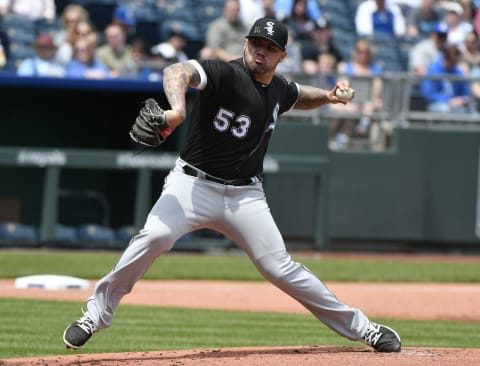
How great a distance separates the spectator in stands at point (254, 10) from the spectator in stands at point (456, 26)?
3.03 meters

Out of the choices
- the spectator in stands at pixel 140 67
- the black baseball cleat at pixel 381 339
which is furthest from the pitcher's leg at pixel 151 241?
the spectator in stands at pixel 140 67

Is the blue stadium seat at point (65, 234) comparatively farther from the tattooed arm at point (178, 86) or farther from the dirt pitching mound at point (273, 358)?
the tattooed arm at point (178, 86)

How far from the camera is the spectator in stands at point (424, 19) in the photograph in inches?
685

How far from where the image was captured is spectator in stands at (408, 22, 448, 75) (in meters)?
15.8

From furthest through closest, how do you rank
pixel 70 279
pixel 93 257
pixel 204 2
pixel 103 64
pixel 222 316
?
pixel 204 2 → pixel 103 64 → pixel 93 257 → pixel 70 279 → pixel 222 316

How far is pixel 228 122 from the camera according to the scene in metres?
5.94

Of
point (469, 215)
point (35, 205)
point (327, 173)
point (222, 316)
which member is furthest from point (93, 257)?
point (469, 215)

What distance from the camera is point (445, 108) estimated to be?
15.2 meters

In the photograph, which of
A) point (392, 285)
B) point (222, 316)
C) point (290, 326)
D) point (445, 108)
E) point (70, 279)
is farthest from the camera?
point (445, 108)

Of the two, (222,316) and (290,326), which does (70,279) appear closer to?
(222,316)

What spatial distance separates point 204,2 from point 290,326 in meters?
9.51

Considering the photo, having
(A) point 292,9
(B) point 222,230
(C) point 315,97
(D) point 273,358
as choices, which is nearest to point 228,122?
(B) point 222,230

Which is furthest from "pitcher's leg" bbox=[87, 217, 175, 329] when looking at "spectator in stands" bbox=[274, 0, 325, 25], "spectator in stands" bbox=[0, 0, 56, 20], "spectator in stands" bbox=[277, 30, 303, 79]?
"spectator in stands" bbox=[274, 0, 325, 25]

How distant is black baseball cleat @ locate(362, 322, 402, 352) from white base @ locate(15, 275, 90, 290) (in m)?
4.74
